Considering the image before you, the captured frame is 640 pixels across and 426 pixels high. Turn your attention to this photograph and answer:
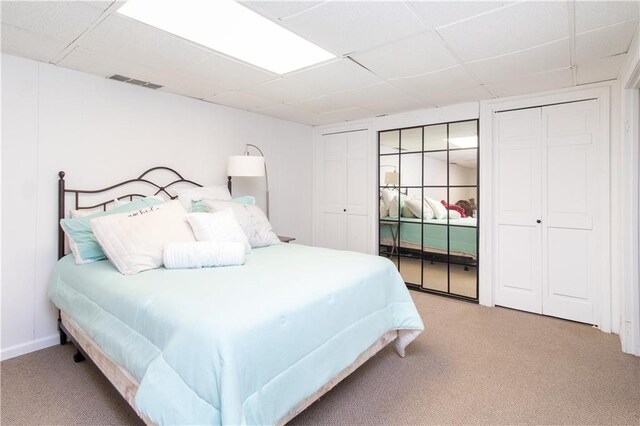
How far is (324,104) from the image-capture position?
12.2ft

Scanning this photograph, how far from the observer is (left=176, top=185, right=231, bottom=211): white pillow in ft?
10.2

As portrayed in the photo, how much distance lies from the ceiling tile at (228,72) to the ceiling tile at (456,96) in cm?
165

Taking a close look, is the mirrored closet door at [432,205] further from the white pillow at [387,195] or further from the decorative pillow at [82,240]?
the decorative pillow at [82,240]

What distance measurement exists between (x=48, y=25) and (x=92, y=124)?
96 centimetres

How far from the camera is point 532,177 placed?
10.9 ft

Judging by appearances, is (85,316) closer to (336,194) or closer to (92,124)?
(92,124)

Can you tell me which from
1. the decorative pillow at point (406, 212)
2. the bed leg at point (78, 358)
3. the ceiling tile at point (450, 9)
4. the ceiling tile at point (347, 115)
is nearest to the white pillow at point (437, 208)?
the decorative pillow at point (406, 212)

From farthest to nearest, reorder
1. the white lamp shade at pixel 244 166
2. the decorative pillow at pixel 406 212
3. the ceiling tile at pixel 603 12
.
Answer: the decorative pillow at pixel 406 212
the white lamp shade at pixel 244 166
the ceiling tile at pixel 603 12

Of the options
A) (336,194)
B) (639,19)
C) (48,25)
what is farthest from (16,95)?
(639,19)

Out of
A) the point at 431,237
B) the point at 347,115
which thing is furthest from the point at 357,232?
the point at 347,115

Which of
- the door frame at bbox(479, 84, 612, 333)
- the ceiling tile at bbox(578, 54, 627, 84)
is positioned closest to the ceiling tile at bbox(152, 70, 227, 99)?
the door frame at bbox(479, 84, 612, 333)

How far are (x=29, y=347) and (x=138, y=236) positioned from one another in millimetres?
1344

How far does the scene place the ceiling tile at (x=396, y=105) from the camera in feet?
11.9

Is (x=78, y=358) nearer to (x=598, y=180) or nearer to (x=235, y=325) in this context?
(x=235, y=325)
